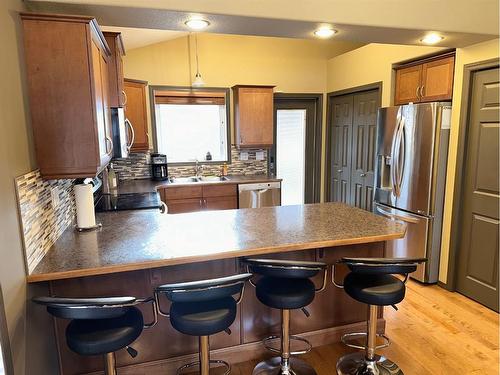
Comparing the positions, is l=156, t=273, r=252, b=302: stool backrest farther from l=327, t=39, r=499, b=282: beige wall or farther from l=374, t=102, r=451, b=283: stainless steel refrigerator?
l=327, t=39, r=499, b=282: beige wall

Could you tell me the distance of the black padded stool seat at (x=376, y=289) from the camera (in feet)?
5.95

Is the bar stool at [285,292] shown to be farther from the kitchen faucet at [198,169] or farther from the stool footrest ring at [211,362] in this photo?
the kitchen faucet at [198,169]

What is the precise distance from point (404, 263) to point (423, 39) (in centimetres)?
187

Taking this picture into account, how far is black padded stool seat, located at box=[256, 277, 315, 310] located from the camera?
5.82ft

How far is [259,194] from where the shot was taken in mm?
4488

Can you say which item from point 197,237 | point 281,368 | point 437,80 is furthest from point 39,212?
point 437,80

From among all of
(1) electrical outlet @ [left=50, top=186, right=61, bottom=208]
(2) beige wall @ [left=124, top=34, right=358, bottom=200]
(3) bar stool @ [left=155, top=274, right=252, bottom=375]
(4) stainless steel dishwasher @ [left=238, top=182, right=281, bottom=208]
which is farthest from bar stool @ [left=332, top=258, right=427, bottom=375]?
(2) beige wall @ [left=124, top=34, right=358, bottom=200]

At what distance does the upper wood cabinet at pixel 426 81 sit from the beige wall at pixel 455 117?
0.08m

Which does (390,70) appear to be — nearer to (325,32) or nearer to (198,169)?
(325,32)

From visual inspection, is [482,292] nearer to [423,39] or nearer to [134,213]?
[423,39]

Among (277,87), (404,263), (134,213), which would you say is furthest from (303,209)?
(277,87)

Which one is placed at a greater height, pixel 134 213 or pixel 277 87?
pixel 277 87

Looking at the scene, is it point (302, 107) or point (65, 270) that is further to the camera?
point (302, 107)

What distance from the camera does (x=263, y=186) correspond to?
4492 millimetres
